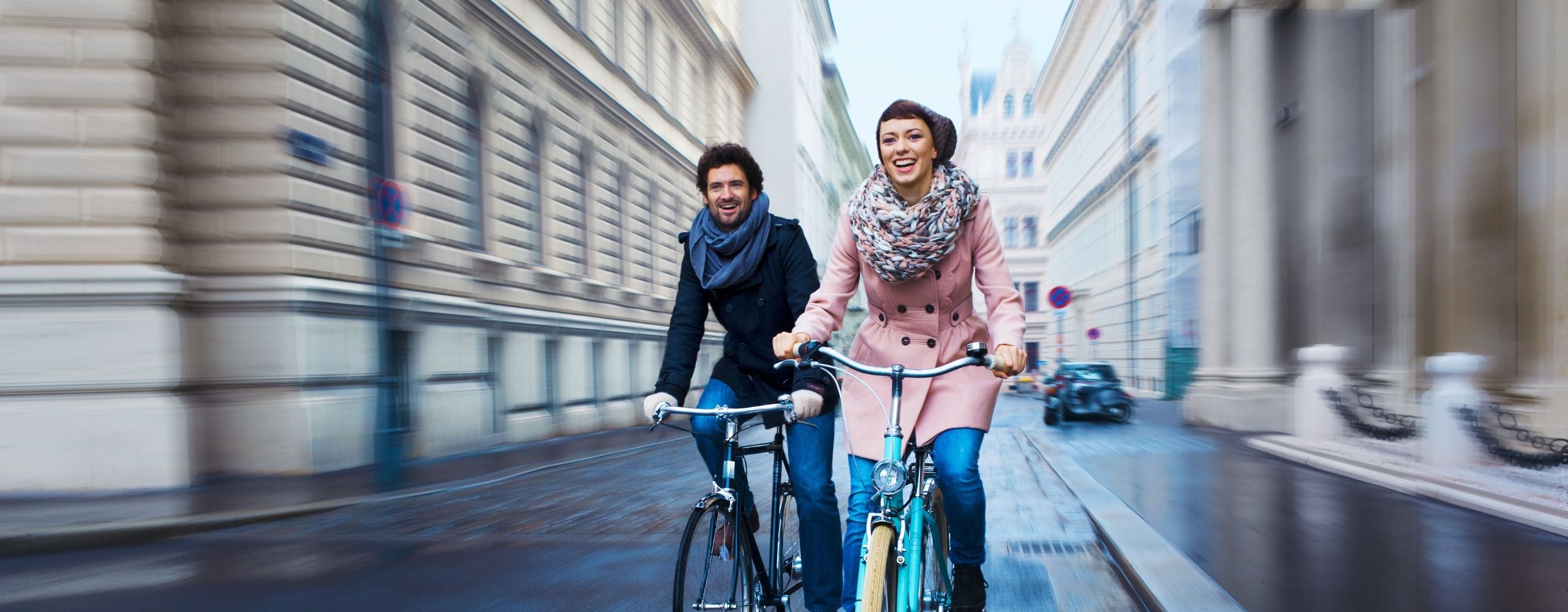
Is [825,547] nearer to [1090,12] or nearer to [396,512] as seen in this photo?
[396,512]

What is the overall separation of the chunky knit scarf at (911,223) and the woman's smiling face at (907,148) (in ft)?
0.23

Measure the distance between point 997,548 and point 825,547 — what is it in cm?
251

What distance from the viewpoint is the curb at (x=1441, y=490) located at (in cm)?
659

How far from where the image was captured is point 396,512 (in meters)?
8.24

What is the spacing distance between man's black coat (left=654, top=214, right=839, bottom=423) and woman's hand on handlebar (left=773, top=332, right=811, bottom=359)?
50 cm

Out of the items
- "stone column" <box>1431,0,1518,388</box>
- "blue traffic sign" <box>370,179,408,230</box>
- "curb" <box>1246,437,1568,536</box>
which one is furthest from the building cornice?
"curb" <box>1246,437,1568,536</box>

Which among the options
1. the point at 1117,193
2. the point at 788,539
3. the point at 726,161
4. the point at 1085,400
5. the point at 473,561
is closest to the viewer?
the point at 726,161

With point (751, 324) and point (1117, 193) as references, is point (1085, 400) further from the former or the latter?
point (1117, 193)

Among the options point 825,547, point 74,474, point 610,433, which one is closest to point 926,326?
point 825,547

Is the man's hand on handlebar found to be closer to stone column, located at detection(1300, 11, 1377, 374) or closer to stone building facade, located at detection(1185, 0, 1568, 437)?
stone building facade, located at detection(1185, 0, 1568, 437)

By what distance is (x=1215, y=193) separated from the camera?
18922mm

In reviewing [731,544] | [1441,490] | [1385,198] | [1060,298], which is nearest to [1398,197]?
[1385,198]

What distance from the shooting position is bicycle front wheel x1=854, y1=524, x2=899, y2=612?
273cm

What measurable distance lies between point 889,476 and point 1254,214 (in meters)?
16.4
